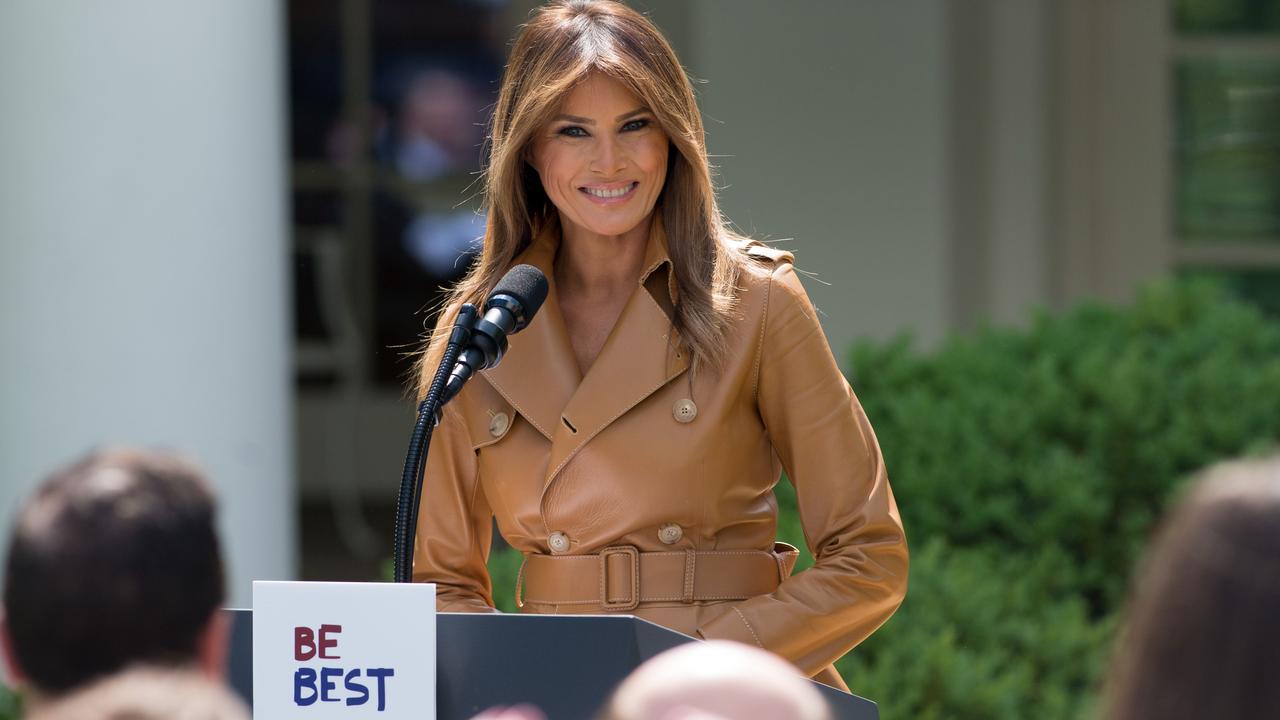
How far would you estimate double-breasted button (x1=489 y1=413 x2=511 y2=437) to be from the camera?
253 cm

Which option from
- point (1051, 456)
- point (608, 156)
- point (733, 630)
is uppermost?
point (608, 156)

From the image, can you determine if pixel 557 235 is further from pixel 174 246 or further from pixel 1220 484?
pixel 174 246

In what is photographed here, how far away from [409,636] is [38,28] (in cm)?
312

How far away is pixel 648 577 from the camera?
96.8 inches

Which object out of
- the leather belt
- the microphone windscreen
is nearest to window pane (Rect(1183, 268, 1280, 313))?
the leather belt

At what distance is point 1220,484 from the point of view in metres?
1.25

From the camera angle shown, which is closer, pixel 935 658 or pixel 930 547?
pixel 935 658

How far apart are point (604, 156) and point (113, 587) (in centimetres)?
128

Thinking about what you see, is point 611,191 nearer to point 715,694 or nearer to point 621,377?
point 621,377

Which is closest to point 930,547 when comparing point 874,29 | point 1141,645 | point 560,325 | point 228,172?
point 228,172

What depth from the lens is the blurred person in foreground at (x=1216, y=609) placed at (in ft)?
3.93

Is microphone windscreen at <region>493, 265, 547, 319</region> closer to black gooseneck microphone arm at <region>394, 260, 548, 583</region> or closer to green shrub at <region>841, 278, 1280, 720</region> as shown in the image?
black gooseneck microphone arm at <region>394, 260, 548, 583</region>

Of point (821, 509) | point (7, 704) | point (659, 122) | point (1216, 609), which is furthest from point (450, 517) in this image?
point (7, 704)

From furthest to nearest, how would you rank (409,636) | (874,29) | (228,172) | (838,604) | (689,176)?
(874,29), (228,172), (689,176), (838,604), (409,636)
